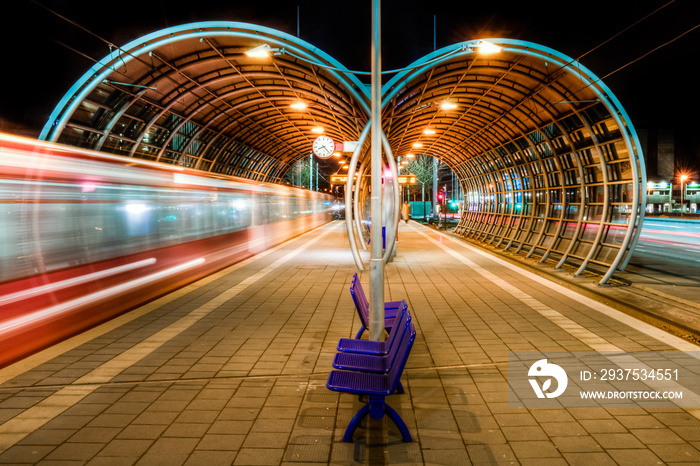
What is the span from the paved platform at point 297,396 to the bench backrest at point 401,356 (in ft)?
1.68

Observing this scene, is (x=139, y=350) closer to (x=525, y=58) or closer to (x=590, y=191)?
(x=525, y=58)

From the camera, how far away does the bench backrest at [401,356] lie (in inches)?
131

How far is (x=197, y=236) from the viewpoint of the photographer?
1103 cm

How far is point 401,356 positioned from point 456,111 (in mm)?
14485

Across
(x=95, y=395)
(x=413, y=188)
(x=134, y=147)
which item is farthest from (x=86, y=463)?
(x=413, y=188)

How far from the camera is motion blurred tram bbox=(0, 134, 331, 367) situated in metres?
5.12

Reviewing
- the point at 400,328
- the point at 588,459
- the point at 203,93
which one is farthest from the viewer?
the point at 203,93

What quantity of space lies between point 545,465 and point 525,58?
9741 mm

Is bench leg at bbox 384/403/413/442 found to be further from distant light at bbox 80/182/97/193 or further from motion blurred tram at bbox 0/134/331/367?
distant light at bbox 80/182/97/193

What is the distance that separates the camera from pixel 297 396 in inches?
169

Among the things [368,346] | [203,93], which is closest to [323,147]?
[203,93]

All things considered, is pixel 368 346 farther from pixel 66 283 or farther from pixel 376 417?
pixel 66 283

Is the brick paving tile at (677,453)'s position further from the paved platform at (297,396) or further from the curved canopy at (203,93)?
the curved canopy at (203,93)

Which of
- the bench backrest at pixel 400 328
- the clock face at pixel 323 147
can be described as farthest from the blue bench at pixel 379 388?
the clock face at pixel 323 147
